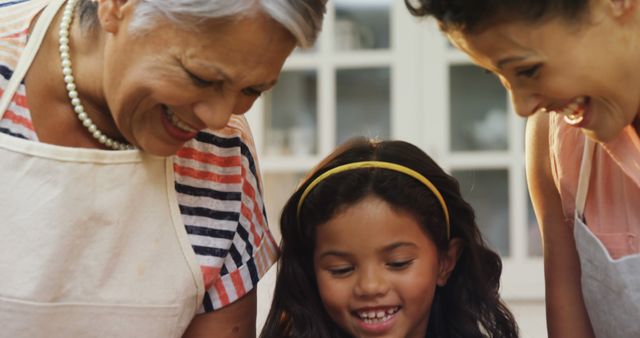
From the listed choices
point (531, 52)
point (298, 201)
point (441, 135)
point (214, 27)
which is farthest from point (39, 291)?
point (441, 135)

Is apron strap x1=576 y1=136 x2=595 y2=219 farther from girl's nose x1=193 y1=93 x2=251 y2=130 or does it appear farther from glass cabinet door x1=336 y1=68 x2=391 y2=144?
glass cabinet door x1=336 y1=68 x2=391 y2=144

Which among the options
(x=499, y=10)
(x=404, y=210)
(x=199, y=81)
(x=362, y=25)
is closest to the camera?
(x=499, y=10)

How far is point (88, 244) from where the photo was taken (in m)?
2.07

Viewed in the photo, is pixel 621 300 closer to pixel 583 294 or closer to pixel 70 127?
pixel 583 294

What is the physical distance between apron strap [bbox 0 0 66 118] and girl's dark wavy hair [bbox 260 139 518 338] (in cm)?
75

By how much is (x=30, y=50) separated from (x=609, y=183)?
1.07m

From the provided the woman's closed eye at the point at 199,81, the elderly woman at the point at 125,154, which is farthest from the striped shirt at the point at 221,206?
the woman's closed eye at the point at 199,81

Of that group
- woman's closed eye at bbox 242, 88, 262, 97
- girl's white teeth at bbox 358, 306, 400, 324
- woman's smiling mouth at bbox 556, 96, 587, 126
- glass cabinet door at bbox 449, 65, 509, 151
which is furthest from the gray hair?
glass cabinet door at bbox 449, 65, 509, 151

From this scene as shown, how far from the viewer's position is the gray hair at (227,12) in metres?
1.93

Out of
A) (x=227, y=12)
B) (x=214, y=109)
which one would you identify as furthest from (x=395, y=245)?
(x=227, y=12)

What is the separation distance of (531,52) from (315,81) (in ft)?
9.09

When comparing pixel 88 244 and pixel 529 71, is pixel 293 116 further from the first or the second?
pixel 529 71

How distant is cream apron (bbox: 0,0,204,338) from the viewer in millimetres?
2010

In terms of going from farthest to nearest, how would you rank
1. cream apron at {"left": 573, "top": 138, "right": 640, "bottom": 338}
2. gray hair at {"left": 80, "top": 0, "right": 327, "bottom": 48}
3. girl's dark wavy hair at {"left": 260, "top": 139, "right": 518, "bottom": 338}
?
girl's dark wavy hair at {"left": 260, "top": 139, "right": 518, "bottom": 338} → cream apron at {"left": 573, "top": 138, "right": 640, "bottom": 338} → gray hair at {"left": 80, "top": 0, "right": 327, "bottom": 48}
